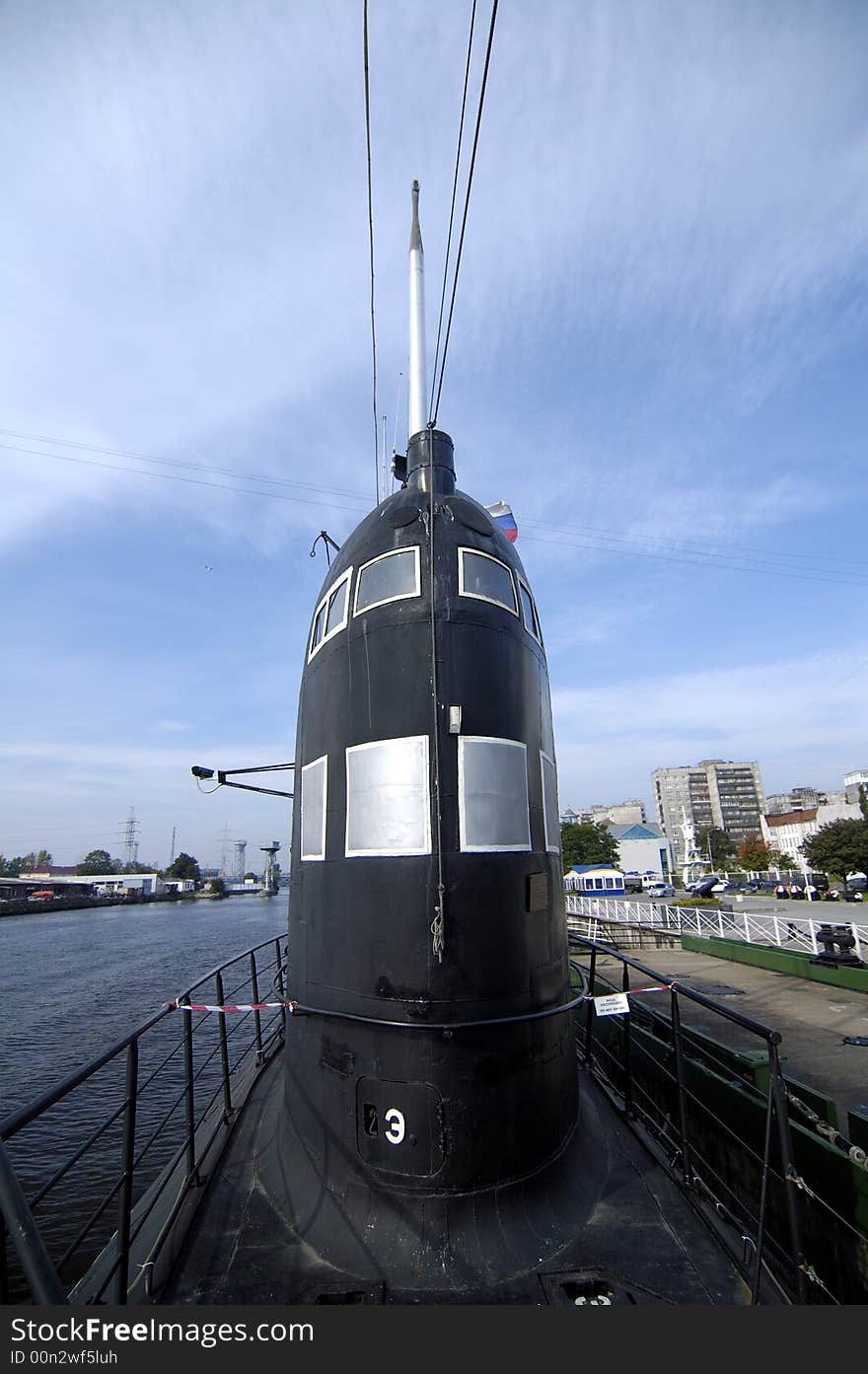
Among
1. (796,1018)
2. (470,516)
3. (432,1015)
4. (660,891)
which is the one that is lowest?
(796,1018)

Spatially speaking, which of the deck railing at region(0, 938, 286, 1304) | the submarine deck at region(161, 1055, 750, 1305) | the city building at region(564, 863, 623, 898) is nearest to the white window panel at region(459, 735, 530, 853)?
the submarine deck at region(161, 1055, 750, 1305)

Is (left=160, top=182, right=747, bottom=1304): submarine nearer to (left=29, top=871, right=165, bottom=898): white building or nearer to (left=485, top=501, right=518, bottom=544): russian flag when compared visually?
(left=485, top=501, right=518, bottom=544): russian flag

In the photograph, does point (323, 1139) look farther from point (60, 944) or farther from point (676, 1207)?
point (60, 944)

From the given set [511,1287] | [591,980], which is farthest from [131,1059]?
[591,980]

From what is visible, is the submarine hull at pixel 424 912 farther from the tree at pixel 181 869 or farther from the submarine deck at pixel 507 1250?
the tree at pixel 181 869

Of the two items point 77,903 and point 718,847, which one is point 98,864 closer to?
point 77,903

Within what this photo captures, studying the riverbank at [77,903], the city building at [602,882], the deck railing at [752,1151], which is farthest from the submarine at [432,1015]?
the riverbank at [77,903]

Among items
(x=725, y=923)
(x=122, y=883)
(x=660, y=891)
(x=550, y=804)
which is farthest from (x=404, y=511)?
(x=122, y=883)

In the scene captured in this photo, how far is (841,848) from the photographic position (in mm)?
48750

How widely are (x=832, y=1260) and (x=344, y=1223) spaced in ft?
18.9

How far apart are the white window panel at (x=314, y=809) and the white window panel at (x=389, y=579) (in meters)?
1.18

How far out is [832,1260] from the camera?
6.55 meters

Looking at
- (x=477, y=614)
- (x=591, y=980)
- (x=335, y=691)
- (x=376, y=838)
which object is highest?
(x=477, y=614)

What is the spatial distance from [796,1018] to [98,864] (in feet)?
515
